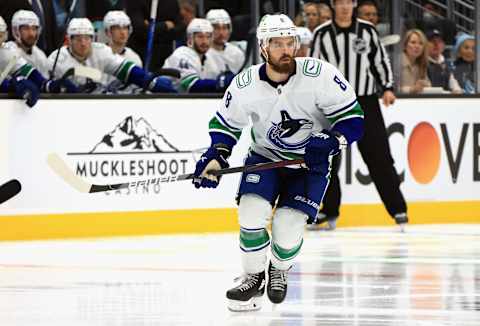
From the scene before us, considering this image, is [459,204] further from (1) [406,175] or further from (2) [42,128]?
(2) [42,128]

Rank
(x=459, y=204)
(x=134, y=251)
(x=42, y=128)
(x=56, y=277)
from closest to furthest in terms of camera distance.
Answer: (x=56, y=277) → (x=134, y=251) → (x=42, y=128) → (x=459, y=204)

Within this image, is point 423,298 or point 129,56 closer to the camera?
point 423,298

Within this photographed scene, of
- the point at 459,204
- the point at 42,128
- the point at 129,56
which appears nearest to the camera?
the point at 42,128

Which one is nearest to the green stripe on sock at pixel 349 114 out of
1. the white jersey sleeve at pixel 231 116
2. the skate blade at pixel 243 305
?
the white jersey sleeve at pixel 231 116

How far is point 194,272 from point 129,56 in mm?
3154

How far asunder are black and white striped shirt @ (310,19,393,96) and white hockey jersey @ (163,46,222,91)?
0.90 metres

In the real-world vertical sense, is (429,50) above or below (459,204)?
above

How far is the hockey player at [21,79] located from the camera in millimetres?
8781

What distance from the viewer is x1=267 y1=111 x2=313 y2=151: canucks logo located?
5.56 metres

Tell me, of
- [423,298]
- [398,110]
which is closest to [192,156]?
[398,110]

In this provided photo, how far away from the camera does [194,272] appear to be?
274 inches

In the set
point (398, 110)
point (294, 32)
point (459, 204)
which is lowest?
point (459, 204)

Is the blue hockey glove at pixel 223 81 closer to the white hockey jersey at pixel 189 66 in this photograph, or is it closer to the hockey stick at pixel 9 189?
the white hockey jersey at pixel 189 66

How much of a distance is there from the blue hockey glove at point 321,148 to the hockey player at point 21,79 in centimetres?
366
